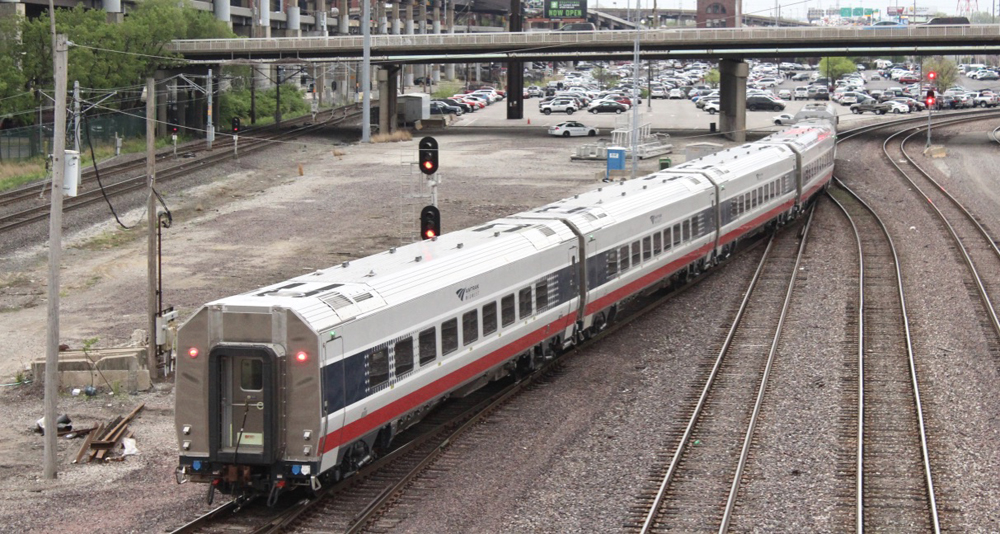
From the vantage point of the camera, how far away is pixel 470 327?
18.0 m

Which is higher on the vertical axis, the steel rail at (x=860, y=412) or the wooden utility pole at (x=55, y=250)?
the wooden utility pole at (x=55, y=250)

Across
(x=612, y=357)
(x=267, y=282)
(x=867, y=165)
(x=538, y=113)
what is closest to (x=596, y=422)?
(x=612, y=357)

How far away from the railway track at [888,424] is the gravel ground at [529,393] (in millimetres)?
309

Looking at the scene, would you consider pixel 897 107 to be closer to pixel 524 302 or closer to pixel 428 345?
pixel 524 302

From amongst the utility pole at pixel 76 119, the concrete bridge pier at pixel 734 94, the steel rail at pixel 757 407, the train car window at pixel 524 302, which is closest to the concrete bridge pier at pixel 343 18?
the concrete bridge pier at pixel 734 94

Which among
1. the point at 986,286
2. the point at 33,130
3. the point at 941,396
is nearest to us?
the point at 941,396

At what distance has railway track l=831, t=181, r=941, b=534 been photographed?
14906 mm

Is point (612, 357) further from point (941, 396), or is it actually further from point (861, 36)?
point (861, 36)

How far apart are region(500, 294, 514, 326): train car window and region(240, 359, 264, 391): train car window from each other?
5.73m

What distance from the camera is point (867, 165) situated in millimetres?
58750

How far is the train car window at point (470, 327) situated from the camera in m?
17.8

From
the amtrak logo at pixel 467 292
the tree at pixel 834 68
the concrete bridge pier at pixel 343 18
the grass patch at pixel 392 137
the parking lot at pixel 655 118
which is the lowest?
the amtrak logo at pixel 467 292

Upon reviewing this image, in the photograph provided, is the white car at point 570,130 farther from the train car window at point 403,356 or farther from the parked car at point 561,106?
the train car window at point 403,356

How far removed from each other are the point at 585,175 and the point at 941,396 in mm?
36994
